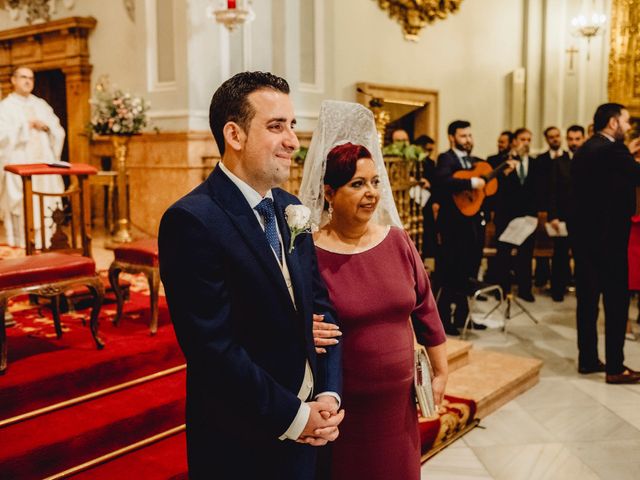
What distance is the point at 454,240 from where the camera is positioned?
19.5 feet

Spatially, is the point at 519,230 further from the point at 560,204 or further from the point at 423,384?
the point at 423,384

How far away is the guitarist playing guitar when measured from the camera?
591cm

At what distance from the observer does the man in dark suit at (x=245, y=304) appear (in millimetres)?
1637

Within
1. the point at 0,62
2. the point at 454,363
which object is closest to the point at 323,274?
the point at 454,363

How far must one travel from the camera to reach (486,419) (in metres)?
4.42

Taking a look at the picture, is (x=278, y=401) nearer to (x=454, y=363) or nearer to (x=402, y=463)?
(x=402, y=463)

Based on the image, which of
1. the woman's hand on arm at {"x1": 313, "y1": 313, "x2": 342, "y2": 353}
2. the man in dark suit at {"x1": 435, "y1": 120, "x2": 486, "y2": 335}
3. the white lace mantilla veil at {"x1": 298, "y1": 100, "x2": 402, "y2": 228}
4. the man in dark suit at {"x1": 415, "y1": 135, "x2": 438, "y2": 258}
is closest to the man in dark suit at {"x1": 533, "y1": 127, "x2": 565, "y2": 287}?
the man in dark suit at {"x1": 415, "y1": 135, "x2": 438, "y2": 258}

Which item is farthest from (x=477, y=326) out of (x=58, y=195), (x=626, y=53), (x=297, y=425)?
(x=626, y=53)

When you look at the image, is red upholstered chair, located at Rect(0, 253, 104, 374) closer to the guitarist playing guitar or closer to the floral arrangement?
the guitarist playing guitar

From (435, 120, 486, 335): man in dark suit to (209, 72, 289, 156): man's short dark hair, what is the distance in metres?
4.34

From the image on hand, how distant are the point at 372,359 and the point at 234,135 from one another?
946mm

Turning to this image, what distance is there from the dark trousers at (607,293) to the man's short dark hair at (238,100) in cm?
366

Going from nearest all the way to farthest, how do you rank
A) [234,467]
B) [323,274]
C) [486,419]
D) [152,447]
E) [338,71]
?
[234,467] < [323,274] < [152,447] < [486,419] < [338,71]

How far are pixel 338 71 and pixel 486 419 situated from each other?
18.8 feet
